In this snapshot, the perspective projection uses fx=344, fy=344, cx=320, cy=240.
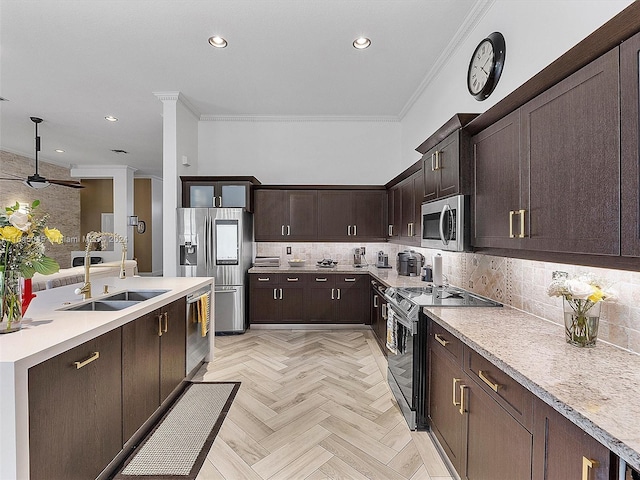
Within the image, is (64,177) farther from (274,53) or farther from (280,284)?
(274,53)

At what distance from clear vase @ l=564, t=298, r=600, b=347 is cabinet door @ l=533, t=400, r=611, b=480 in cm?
57

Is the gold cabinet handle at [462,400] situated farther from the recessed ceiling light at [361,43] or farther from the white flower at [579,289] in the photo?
the recessed ceiling light at [361,43]

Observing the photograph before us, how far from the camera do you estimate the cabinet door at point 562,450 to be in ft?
3.18

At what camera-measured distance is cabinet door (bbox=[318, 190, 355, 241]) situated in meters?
5.34

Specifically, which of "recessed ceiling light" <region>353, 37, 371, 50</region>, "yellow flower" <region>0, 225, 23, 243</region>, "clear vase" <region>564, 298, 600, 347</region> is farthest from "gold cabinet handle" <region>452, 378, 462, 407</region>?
"recessed ceiling light" <region>353, 37, 371, 50</region>

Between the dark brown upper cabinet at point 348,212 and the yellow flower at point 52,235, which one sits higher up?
the dark brown upper cabinet at point 348,212

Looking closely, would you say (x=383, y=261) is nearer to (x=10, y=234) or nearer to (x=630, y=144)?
(x=630, y=144)

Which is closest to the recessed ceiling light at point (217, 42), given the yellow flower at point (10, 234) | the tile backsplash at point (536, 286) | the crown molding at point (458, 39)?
the crown molding at point (458, 39)

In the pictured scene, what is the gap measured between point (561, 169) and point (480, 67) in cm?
172

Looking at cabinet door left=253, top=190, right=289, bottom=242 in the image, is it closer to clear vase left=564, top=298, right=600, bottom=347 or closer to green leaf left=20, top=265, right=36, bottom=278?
green leaf left=20, top=265, right=36, bottom=278

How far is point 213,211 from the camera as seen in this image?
470 centimetres

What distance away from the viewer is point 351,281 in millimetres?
5035

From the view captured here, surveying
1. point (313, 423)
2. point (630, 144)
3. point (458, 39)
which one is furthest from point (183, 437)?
point (458, 39)

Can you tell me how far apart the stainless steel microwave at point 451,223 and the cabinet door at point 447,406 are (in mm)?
715
